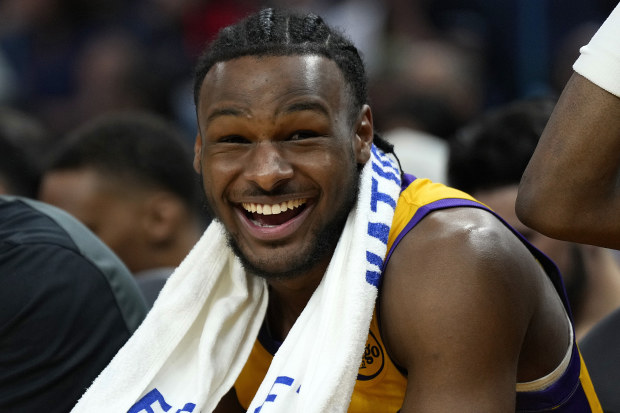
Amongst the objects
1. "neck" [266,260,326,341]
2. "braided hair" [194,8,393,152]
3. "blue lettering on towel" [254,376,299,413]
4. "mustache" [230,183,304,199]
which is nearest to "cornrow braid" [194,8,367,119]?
"braided hair" [194,8,393,152]

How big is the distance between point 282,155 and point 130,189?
78.6 inches

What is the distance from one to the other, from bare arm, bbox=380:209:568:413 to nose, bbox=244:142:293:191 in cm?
34

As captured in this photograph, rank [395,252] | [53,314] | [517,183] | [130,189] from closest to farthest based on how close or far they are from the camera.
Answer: [395,252]
[53,314]
[517,183]
[130,189]

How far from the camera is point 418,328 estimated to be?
1952 mm

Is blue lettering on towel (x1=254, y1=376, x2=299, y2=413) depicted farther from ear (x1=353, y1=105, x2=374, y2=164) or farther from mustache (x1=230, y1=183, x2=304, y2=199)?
ear (x1=353, y1=105, x2=374, y2=164)

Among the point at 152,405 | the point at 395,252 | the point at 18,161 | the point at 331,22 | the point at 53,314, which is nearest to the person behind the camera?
the point at 395,252

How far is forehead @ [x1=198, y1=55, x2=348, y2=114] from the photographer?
7.25 ft

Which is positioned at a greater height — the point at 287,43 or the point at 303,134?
the point at 287,43

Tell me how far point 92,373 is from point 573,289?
1.68 meters

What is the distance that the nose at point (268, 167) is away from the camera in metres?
2.20

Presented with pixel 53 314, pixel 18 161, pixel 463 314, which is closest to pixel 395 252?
pixel 463 314

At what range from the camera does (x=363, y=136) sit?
239 cm

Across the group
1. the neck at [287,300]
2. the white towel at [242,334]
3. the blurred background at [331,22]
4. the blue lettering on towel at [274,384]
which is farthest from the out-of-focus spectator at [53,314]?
the blurred background at [331,22]

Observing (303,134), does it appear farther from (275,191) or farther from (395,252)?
(395,252)
